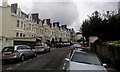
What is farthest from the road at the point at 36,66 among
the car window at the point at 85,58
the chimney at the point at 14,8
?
the chimney at the point at 14,8

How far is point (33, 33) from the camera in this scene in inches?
2264

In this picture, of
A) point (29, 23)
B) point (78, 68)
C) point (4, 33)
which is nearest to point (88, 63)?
point (78, 68)

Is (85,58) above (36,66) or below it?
above

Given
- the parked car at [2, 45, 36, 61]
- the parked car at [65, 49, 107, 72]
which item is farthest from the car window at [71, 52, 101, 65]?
the parked car at [2, 45, 36, 61]

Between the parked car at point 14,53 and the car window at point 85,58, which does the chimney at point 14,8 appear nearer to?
the parked car at point 14,53

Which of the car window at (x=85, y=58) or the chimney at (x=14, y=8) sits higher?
the chimney at (x=14, y=8)

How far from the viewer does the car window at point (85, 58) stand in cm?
1126

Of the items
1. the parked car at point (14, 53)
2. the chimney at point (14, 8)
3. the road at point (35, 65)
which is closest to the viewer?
the road at point (35, 65)

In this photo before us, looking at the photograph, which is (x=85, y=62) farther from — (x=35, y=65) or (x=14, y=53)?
(x=14, y=53)

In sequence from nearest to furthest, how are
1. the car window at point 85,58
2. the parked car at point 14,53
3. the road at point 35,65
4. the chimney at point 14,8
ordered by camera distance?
the car window at point 85,58
the road at point 35,65
the parked car at point 14,53
the chimney at point 14,8

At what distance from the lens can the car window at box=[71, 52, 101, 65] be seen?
11.3 meters

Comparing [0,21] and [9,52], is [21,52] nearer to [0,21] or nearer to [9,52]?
[9,52]

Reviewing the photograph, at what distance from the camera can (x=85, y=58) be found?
38.3 ft

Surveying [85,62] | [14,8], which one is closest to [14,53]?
[85,62]
